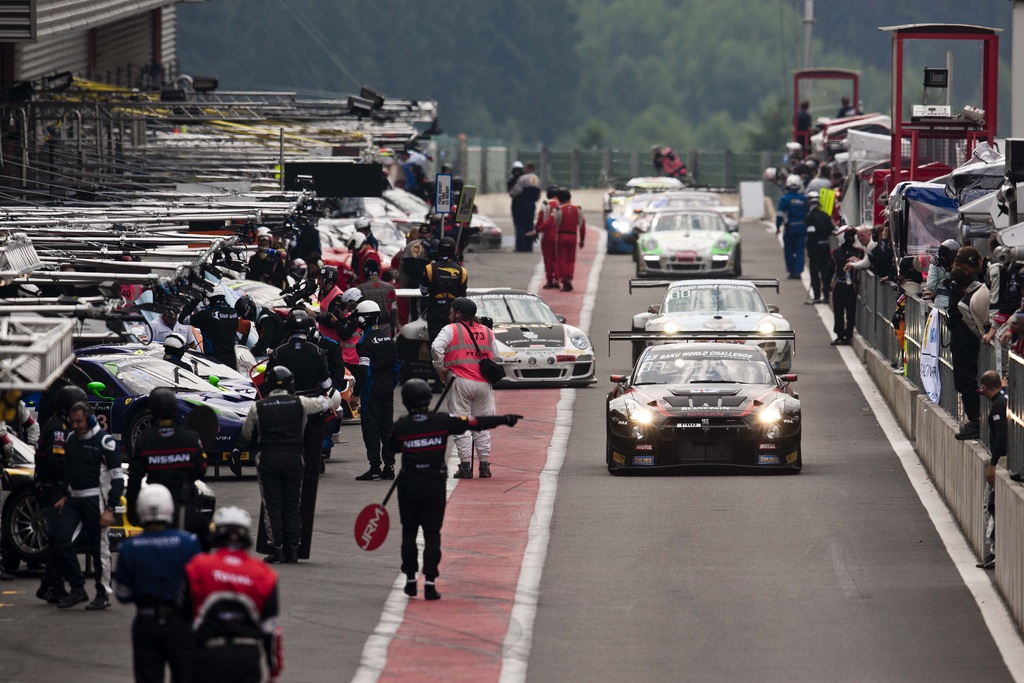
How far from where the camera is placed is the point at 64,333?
12617mm

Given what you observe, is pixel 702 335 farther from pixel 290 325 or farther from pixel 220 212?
pixel 290 325

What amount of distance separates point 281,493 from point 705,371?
6325 mm

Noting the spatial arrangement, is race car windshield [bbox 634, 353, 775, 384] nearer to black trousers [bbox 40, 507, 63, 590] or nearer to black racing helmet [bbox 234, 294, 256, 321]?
black racing helmet [bbox 234, 294, 256, 321]

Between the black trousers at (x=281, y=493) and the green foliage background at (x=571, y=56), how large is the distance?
272 ft

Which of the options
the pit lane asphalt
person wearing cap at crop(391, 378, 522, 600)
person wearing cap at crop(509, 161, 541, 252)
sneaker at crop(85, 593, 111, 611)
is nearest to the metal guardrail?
the pit lane asphalt

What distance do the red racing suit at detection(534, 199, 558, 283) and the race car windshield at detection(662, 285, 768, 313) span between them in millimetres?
7491

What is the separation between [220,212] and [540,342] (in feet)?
15.4

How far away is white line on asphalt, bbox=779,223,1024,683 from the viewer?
Answer: 43.4 ft

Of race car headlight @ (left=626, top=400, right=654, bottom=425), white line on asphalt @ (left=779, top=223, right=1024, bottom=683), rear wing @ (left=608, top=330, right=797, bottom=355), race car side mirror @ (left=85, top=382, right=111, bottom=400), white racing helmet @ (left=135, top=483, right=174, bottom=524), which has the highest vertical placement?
white racing helmet @ (left=135, top=483, right=174, bottom=524)

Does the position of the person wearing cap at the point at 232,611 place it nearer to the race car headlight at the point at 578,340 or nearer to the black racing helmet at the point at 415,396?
the black racing helmet at the point at 415,396

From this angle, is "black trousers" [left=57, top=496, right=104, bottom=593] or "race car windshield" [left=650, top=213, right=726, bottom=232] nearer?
"black trousers" [left=57, top=496, right=104, bottom=593]

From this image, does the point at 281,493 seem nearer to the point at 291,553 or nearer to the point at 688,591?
the point at 291,553

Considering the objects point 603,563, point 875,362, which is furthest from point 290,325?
point 875,362

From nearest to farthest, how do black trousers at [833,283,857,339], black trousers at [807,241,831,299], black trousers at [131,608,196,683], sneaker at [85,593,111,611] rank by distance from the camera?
1. black trousers at [131,608,196,683]
2. sneaker at [85,593,111,611]
3. black trousers at [833,283,857,339]
4. black trousers at [807,241,831,299]
